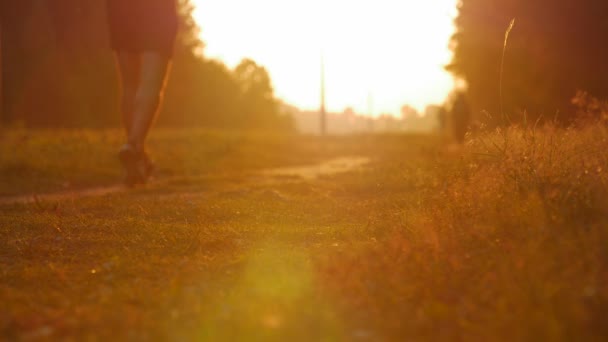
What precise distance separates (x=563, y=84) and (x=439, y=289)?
9549 mm

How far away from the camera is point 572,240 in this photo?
3.19 metres

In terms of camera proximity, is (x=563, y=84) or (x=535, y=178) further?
(x=563, y=84)

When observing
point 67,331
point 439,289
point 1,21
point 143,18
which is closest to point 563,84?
point 143,18

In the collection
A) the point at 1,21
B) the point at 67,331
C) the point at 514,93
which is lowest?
the point at 67,331

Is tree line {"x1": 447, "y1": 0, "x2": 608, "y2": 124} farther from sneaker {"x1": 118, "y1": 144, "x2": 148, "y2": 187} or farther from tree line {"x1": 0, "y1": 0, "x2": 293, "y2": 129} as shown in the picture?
tree line {"x1": 0, "y1": 0, "x2": 293, "y2": 129}

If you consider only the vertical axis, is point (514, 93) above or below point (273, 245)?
above

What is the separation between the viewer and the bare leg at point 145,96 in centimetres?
673

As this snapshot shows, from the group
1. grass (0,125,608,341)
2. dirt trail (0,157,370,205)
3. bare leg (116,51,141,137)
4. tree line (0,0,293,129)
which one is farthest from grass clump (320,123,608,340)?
tree line (0,0,293,129)

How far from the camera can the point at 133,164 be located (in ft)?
22.8

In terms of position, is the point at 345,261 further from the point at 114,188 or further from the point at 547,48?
the point at 547,48

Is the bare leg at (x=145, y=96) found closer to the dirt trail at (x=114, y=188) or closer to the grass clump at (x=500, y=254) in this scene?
the dirt trail at (x=114, y=188)

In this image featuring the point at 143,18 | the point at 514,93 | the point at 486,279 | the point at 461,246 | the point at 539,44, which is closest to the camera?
the point at 486,279

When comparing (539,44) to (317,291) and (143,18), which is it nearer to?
(143,18)

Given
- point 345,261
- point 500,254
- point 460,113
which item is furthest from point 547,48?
point 460,113
